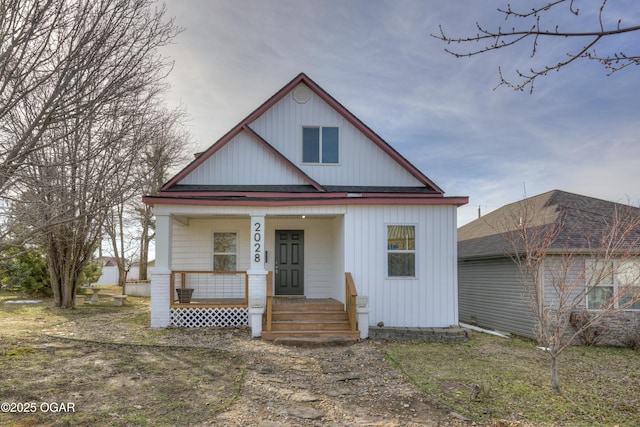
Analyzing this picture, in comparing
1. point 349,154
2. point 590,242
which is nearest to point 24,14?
point 349,154

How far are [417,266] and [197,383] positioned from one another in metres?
6.02

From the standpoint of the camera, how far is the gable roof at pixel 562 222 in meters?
11.3

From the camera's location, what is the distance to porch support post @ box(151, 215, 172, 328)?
10.1 m

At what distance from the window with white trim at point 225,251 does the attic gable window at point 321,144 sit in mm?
3469

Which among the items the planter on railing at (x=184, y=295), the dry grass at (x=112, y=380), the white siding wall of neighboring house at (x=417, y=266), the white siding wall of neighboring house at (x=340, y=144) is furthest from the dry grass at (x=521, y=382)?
the white siding wall of neighboring house at (x=340, y=144)

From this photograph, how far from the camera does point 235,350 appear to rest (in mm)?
8039

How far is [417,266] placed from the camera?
10039mm

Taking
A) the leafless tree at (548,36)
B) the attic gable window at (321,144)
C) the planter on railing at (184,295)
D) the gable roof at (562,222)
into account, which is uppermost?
the attic gable window at (321,144)

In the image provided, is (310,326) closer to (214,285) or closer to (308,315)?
(308,315)

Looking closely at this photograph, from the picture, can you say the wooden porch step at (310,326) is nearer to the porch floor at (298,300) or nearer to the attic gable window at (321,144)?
the porch floor at (298,300)

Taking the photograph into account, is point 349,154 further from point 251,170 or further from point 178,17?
point 178,17

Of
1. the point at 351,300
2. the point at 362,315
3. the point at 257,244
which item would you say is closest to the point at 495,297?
the point at 362,315

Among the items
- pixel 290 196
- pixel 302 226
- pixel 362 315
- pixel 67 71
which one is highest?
pixel 67 71

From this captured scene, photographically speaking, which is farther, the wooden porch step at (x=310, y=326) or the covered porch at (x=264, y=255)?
the covered porch at (x=264, y=255)
